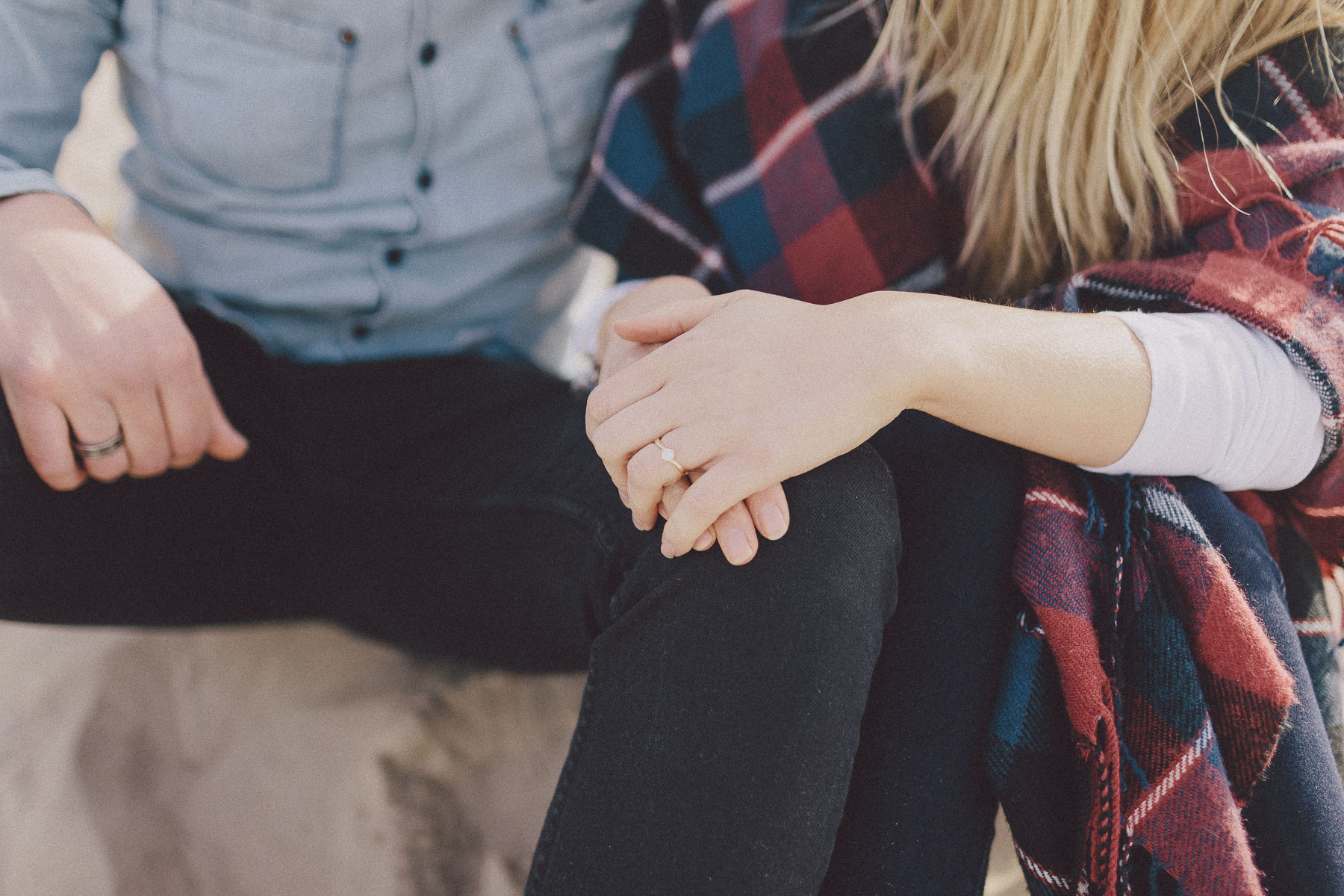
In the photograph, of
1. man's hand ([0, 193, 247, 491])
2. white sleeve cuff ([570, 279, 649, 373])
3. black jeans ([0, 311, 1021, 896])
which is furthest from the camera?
white sleeve cuff ([570, 279, 649, 373])

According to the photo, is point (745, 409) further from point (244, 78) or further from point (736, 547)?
point (244, 78)

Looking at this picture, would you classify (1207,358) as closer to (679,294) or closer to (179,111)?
(679,294)

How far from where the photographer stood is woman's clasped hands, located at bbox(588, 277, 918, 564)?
0.51 metres

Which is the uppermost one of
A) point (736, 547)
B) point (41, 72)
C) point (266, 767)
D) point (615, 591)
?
point (41, 72)

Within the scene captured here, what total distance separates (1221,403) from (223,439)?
0.79 metres

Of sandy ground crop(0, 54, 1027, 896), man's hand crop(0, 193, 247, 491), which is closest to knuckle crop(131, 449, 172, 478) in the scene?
man's hand crop(0, 193, 247, 491)

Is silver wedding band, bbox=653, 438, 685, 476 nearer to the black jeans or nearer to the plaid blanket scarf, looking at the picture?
the black jeans

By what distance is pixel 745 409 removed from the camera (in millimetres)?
520

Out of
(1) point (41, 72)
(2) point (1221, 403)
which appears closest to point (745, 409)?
(2) point (1221, 403)

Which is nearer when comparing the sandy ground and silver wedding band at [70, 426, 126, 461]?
silver wedding band at [70, 426, 126, 461]

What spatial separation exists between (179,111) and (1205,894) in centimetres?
100

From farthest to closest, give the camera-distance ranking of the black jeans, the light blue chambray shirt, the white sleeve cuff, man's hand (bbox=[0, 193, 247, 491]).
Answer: the white sleeve cuff → the light blue chambray shirt → man's hand (bbox=[0, 193, 247, 491]) → the black jeans

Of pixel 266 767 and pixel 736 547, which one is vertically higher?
pixel 736 547

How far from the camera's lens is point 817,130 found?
0.76 meters
